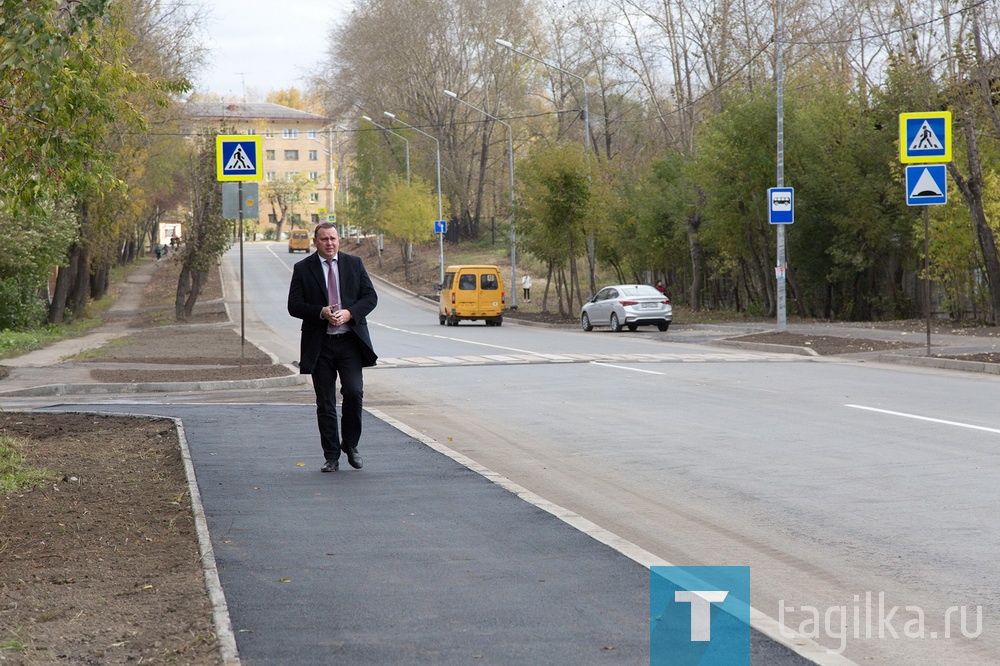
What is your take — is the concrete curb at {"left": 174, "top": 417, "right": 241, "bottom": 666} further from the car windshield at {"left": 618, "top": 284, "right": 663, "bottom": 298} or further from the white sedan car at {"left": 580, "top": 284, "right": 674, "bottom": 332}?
the car windshield at {"left": 618, "top": 284, "right": 663, "bottom": 298}

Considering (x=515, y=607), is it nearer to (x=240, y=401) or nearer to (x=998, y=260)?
(x=240, y=401)

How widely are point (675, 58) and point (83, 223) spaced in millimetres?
21683

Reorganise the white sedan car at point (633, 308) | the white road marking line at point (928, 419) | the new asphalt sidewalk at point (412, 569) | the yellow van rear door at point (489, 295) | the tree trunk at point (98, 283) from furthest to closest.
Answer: the tree trunk at point (98, 283)
the yellow van rear door at point (489, 295)
the white sedan car at point (633, 308)
the white road marking line at point (928, 419)
the new asphalt sidewalk at point (412, 569)

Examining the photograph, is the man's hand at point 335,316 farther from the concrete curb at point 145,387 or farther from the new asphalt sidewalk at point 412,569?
the concrete curb at point 145,387

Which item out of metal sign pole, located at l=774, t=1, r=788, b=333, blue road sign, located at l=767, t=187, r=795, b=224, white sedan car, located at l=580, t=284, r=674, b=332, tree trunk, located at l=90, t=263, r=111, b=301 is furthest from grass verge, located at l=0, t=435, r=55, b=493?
tree trunk, located at l=90, t=263, r=111, b=301

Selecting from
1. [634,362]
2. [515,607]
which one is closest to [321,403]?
[515,607]

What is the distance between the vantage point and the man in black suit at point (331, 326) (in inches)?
380

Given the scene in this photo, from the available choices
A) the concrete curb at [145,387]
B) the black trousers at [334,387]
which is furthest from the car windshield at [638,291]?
the black trousers at [334,387]

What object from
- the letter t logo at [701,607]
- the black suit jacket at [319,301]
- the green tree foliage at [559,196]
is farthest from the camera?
the green tree foliage at [559,196]

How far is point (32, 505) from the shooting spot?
8.12 m

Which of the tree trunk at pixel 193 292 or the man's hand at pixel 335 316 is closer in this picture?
the man's hand at pixel 335 316

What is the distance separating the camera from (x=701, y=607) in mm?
5465

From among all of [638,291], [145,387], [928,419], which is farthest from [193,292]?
[928,419]

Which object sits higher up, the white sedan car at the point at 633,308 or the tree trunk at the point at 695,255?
the tree trunk at the point at 695,255
